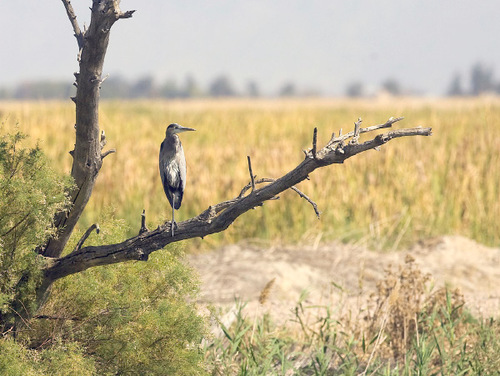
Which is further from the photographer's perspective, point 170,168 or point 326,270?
point 326,270

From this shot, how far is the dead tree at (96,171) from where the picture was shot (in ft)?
8.14

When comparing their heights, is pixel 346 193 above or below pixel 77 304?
below

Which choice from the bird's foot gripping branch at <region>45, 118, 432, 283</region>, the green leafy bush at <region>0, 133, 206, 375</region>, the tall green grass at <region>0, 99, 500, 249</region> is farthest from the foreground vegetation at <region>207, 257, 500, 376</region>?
the tall green grass at <region>0, 99, 500, 249</region>

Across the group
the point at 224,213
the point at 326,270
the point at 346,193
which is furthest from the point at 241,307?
the point at 346,193

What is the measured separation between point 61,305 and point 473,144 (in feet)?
30.2

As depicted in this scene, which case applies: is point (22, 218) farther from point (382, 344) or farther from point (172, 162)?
point (382, 344)

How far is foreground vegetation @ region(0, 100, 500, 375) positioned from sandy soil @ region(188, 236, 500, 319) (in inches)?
13.4

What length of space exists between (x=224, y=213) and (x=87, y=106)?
62 cm

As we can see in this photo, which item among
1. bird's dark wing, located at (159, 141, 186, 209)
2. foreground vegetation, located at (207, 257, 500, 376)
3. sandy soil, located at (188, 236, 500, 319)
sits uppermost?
bird's dark wing, located at (159, 141, 186, 209)

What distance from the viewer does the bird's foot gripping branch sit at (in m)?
2.43

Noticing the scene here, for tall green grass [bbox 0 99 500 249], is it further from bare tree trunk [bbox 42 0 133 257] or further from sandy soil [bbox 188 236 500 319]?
bare tree trunk [bbox 42 0 133 257]

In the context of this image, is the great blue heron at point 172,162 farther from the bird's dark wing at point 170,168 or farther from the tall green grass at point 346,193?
the tall green grass at point 346,193

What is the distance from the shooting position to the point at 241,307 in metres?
4.35

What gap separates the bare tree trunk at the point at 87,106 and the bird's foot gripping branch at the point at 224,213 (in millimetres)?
148
